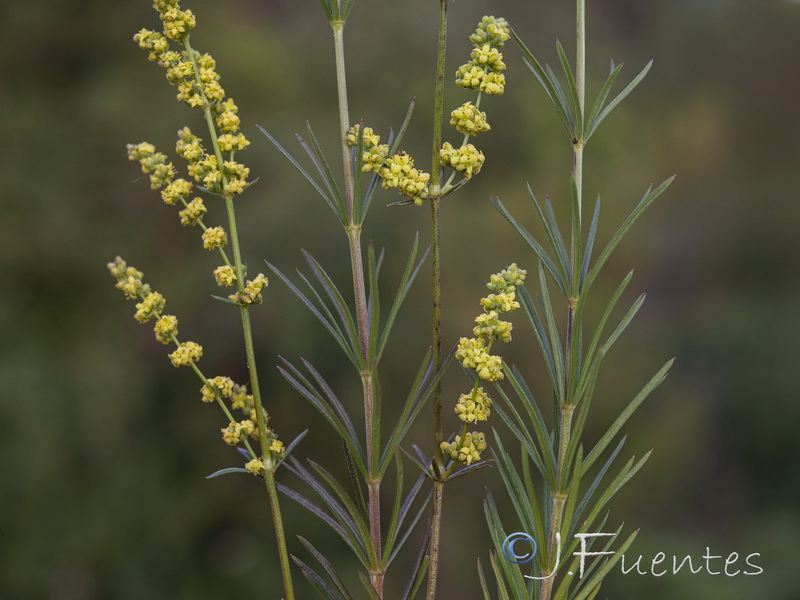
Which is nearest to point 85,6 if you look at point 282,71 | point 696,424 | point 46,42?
point 46,42

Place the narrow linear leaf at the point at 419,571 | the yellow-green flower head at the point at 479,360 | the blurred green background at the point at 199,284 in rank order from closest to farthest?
the yellow-green flower head at the point at 479,360
the narrow linear leaf at the point at 419,571
the blurred green background at the point at 199,284

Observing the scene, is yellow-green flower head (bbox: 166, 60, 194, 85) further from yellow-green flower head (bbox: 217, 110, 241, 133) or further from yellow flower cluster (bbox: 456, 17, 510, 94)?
yellow flower cluster (bbox: 456, 17, 510, 94)

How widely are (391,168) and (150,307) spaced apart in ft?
0.86

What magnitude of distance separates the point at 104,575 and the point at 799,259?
5.84 metres

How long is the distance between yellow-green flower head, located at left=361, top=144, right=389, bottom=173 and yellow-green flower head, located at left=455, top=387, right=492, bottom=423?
0.68ft

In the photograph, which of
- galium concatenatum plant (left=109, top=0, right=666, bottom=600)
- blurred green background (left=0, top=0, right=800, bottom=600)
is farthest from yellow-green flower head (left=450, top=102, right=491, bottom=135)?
blurred green background (left=0, top=0, right=800, bottom=600)

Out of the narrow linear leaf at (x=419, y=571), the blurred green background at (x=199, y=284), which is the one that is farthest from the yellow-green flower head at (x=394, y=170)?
the blurred green background at (x=199, y=284)

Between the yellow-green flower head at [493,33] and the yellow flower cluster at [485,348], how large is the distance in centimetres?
19

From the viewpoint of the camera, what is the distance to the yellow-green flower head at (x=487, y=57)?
1.95ft

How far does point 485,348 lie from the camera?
1.87 ft

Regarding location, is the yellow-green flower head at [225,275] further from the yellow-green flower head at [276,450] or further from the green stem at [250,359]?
the yellow-green flower head at [276,450]

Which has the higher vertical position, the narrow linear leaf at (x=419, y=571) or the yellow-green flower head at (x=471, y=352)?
the yellow-green flower head at (x=471, y=352)

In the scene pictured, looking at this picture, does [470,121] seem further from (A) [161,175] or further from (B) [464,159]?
(A) [161,175]

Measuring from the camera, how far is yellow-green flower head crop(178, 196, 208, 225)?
62 centimetres
